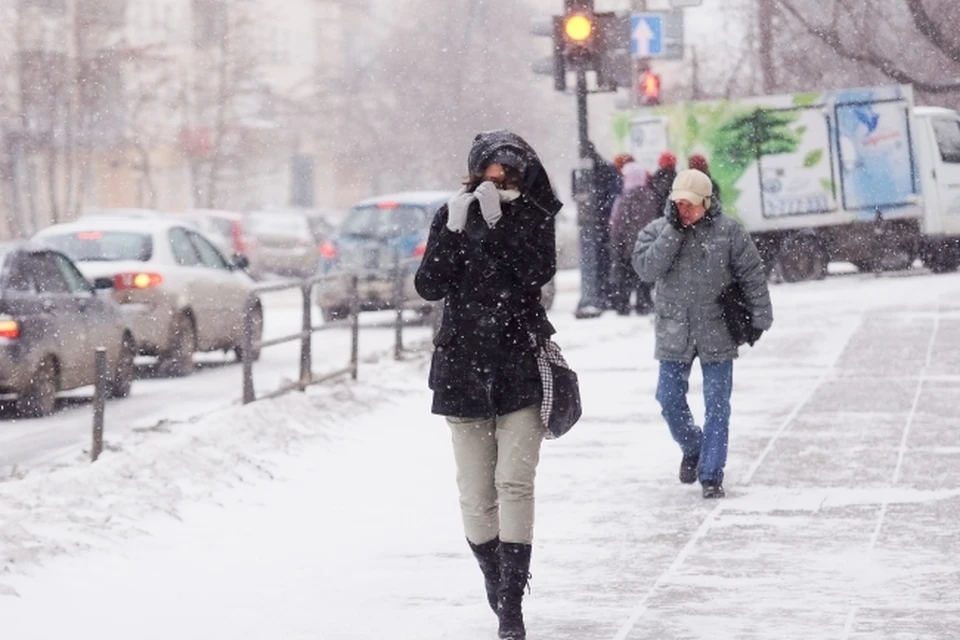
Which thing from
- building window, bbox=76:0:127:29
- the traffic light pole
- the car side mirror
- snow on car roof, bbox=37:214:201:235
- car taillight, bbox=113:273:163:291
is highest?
building window, bbox=76:0:127:29

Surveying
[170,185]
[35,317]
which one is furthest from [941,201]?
[170,185]

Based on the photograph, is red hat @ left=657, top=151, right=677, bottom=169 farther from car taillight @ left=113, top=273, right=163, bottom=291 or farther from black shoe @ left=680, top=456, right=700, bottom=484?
black shoe @ left=680, top=456, right=700, bottom=484

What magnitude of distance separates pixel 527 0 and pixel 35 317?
157 feet

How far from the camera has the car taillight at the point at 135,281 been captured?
17766 millimetres

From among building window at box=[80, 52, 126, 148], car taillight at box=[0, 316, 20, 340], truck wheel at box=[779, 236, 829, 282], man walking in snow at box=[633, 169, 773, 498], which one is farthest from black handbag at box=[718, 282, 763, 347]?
building window at box=[80, 52, 126, 148]

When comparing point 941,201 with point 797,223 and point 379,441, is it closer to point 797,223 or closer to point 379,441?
point 797,223

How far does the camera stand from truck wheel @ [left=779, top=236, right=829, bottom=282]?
2886cm

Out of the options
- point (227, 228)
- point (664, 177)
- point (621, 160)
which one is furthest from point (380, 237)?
point (227, 228)

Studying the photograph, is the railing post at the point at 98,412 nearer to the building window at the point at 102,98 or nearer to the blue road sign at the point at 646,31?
the blue road sign at the point at 646,31

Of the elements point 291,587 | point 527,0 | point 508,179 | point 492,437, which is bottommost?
point 291,587

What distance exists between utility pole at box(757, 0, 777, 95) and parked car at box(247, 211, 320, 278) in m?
11.7

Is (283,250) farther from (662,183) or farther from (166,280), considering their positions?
(166,280)

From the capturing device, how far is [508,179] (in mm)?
6527

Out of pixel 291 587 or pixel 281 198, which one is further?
pixel 281 198
